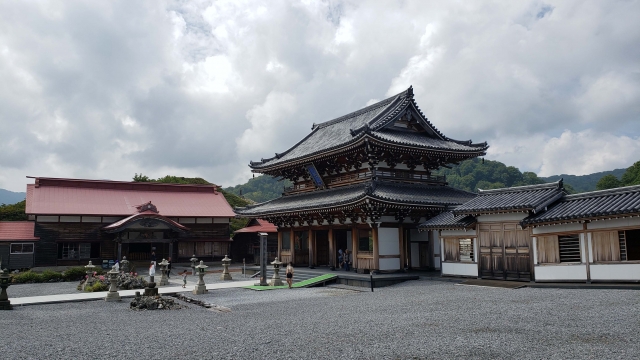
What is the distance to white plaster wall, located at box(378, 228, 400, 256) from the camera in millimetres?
24797

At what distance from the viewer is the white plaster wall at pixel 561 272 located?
59.2ft

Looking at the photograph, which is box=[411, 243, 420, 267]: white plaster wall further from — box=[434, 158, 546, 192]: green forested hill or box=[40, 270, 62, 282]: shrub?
box=[434, 158, 546, 192]: green forested hill

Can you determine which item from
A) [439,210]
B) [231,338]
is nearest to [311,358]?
[231,338]

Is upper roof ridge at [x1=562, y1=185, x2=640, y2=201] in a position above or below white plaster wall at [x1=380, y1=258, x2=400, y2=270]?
above

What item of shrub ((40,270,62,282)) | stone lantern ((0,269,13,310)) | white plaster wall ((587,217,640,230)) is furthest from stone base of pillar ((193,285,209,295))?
white plaster wall ((587,217,640,230))

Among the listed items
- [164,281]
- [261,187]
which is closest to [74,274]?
[164,281]

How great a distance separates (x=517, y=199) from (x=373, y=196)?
6.48 meters

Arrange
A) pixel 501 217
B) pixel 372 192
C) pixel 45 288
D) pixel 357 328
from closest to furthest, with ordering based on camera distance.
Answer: pixel 357 328 → pixel 501 217 → pixel 372 192 → pixel 45 288

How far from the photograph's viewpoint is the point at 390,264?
24.9m

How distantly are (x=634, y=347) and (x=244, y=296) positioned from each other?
15084 mm

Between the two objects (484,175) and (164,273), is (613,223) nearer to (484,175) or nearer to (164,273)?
(164,273)

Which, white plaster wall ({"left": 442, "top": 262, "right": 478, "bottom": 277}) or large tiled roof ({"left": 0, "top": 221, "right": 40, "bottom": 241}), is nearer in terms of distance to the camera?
white plaster wall ({"left": 442, "top": 262, "right": 478, "bottom": 277})

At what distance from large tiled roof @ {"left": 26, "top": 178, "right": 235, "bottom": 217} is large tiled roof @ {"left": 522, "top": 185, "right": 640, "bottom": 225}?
1211 inches

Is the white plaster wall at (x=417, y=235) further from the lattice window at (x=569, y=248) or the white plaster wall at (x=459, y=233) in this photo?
the lattice window at (x=569, y=248)
